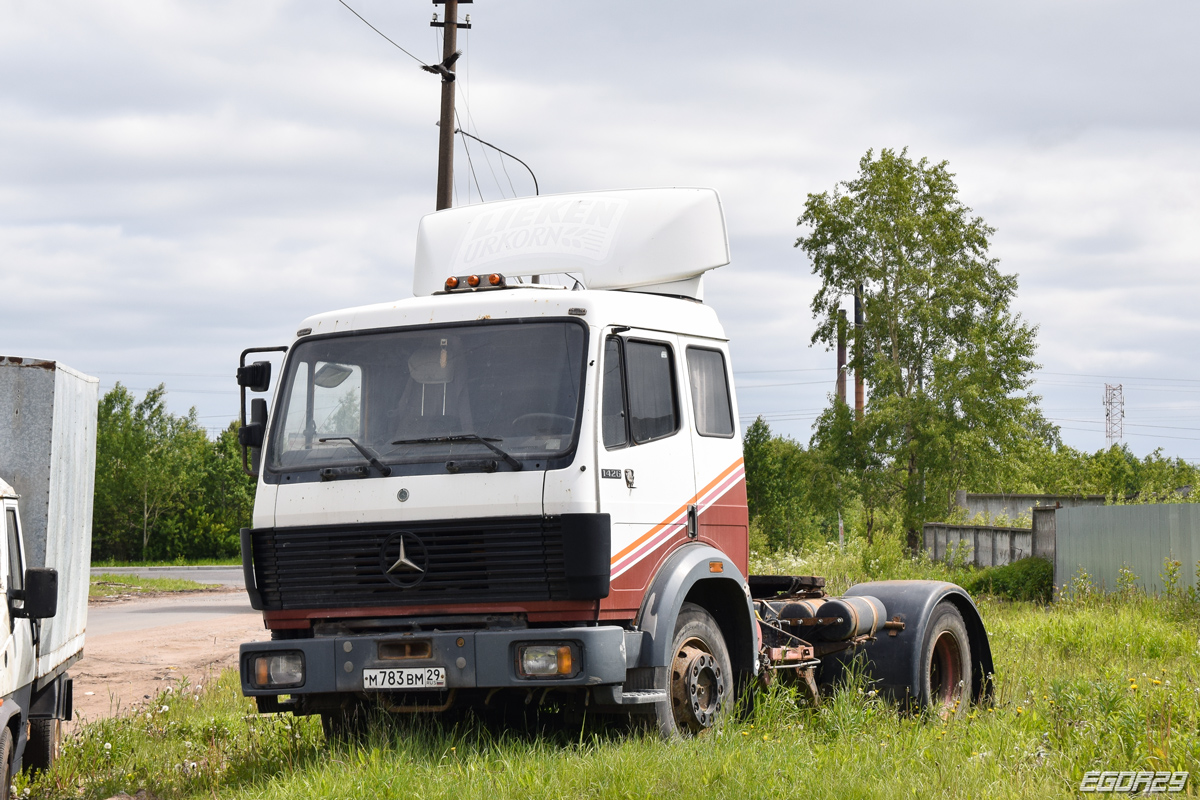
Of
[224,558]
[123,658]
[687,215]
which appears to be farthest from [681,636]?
[224,558]

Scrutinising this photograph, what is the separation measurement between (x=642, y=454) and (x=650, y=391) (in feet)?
1.42

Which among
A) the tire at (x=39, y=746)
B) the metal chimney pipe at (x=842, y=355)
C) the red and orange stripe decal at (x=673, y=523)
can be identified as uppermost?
the metal chimney pipe at (x=842, y=355)

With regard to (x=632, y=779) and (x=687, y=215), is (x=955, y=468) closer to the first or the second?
(x=687, y=215)

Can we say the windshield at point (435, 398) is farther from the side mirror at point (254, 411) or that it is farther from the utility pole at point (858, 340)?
the utility pole at point (858, 340)

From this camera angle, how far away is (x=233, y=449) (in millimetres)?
57062

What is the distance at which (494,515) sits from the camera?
21.1 feet

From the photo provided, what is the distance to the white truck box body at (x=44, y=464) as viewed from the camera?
7.97 meters

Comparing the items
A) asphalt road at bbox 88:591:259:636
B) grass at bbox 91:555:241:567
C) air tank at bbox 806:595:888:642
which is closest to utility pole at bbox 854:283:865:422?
asphalt road at bbox 88:591:259:636

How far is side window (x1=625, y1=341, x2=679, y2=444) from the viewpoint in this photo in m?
6.98

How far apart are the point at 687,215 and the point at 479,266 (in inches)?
57.5

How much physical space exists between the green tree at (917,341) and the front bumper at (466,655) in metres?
29.9

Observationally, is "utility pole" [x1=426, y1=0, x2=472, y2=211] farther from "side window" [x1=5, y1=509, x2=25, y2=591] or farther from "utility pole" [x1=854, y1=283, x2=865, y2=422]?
"utility pole" [x1=854, y1=283, x2=865, y2=422]

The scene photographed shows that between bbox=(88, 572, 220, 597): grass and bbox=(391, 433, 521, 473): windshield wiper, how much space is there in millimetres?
24656

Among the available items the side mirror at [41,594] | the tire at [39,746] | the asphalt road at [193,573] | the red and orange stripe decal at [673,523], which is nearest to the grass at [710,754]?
the tire at [39,746]
